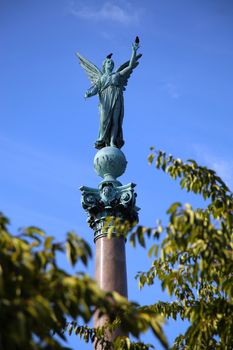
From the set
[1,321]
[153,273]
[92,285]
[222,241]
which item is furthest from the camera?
[153,273]

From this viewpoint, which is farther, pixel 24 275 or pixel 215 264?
pixel 215 264

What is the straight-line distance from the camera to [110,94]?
15539 mm

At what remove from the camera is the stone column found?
11852 mm

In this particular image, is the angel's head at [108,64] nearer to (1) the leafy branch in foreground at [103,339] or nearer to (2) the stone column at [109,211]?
(2) the stone column at [109,211]

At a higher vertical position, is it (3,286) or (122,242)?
(122,242)

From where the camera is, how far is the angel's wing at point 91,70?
54.2ft

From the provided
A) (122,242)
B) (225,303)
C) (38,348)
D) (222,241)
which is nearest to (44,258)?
(38,348)

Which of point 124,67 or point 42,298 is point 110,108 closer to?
point 124,67

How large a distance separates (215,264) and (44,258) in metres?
2.48

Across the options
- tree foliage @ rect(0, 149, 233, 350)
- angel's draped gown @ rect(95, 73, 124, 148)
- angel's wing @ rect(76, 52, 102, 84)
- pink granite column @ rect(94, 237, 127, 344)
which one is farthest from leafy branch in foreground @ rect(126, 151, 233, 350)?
angel's wing @ rect(76, 52, 102, 84)

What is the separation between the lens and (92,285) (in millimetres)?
4961

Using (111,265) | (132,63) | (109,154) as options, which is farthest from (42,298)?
(132,63)

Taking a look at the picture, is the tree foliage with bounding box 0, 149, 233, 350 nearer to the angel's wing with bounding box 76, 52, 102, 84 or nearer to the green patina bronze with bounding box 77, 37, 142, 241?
the green patina bronze with bounding box 77, 37, 142, 241

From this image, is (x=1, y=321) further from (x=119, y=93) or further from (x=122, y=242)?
(x=119, y=93)
